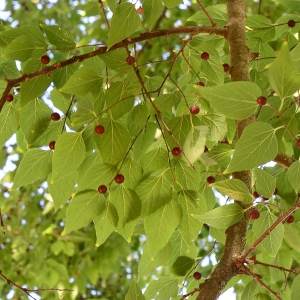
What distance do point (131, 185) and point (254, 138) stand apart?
0.26 metres

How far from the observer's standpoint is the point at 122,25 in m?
0.80

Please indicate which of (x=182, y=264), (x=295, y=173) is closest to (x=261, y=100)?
(x=295, y=173)

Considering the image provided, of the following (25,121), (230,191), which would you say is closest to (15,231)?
(25,121)

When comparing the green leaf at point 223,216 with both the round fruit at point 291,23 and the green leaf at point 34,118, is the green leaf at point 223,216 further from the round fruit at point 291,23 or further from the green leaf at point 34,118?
the round fruit at point 291,23

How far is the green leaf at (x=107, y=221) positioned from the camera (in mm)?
885

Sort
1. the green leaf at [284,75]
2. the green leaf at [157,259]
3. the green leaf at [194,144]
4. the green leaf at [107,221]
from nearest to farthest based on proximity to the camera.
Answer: the green leaf at [284,75]
the green leaf at [194,144]
the green leaf at [107,221]
the green leaf at [157,259]

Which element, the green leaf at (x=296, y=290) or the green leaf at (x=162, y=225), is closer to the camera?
the green leaf at (x=296, y=290)

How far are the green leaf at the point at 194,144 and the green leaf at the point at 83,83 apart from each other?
0.18 m

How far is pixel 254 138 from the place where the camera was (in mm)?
738

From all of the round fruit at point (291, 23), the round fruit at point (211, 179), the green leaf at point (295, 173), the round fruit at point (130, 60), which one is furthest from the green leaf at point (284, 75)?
the round fruit at point (291, 23)

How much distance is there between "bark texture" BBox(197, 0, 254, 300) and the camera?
82 cm

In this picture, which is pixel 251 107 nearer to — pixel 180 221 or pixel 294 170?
pixel 294 170

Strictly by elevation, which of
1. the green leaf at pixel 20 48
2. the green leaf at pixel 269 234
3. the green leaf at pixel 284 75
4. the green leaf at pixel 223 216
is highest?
the green leaf at pixel 20 48

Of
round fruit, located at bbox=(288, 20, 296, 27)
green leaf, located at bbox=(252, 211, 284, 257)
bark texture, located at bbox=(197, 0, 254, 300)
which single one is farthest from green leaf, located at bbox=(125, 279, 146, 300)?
round fruit, located at bbox=(288, 20, 296, 27)
